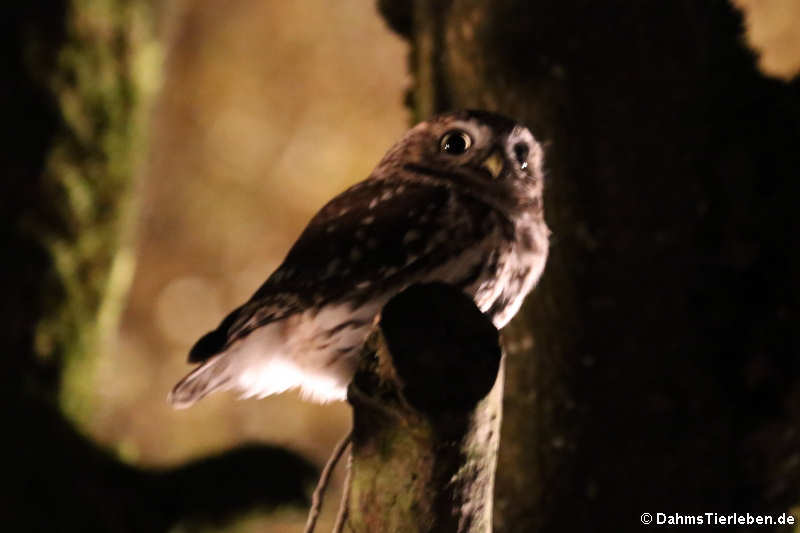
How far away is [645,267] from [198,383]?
30.3 inches

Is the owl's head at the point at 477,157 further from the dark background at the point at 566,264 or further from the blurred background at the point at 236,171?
the blurred background at the point at 236,171

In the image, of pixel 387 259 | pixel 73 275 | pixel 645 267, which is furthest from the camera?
pixel 73 275

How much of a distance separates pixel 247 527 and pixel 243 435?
139 inches

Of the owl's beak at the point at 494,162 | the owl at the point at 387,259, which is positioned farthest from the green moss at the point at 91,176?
the owl's beak at the point at 494,162

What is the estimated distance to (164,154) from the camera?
5234 mm

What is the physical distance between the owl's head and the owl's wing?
6 cm

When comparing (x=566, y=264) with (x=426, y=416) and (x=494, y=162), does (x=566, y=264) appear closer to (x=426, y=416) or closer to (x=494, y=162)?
(x=494, y=162)

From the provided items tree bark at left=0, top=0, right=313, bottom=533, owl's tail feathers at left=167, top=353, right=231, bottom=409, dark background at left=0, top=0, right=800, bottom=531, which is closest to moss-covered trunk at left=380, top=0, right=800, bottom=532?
dark background at left=0, top=0, right=800, bottom=531

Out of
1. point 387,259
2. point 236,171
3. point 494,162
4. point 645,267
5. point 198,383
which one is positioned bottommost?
point 198,383

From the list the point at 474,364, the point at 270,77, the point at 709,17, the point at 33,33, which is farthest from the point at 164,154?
the point at 474,364

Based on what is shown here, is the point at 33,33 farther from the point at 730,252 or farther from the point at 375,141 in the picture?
the point at 375,141

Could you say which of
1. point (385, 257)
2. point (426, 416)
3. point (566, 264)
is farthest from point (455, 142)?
point (426, 416)

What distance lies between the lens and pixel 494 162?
112cm

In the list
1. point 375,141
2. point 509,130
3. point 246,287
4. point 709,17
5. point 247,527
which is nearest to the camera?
point 509,130
